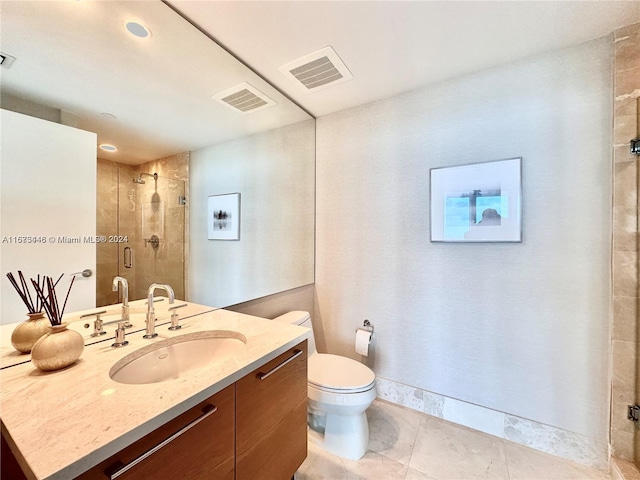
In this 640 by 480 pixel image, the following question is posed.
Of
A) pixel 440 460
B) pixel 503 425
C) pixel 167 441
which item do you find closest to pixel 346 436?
pixel 440 460

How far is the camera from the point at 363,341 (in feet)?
6.76

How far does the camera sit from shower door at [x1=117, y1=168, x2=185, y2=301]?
122 centimetres

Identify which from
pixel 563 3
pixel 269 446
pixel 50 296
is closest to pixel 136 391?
pixel 50 296

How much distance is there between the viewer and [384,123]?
210cm

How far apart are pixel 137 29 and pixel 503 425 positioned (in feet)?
10.1

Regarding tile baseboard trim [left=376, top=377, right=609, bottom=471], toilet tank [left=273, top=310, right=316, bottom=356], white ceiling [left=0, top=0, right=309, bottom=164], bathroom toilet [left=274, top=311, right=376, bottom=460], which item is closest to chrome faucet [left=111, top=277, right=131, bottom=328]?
white ceiling [left=0, top=0, right=309, bottom=164]

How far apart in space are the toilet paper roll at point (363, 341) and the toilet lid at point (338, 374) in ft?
0.74

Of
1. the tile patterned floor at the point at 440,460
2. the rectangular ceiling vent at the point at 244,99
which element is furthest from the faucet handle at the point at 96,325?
the rectangular ceiling vent at the point at 244,99

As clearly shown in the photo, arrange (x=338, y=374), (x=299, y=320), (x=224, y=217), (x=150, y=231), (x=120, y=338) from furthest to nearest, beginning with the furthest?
(x=299, y=320) < (x=224, y=217) < (x=338, y=374) < (x=150, y=231) < (x=120, y=338)

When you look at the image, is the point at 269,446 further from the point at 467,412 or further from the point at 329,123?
the point at 329,123

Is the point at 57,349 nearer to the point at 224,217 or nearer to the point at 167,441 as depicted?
the point at 167,441

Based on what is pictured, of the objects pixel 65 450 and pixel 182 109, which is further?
pixel 182 109

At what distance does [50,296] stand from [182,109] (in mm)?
1152

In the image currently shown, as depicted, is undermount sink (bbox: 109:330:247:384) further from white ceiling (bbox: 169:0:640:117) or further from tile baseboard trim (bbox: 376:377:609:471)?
white ceiling (bbox: 169:0:640:117)
